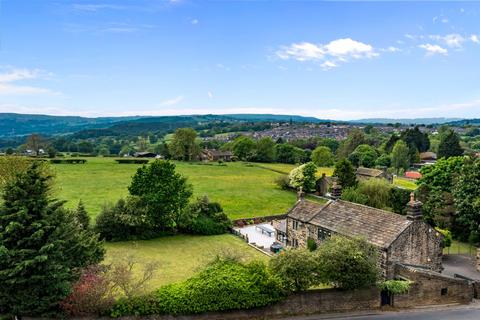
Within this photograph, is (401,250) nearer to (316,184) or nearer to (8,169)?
(8,169)

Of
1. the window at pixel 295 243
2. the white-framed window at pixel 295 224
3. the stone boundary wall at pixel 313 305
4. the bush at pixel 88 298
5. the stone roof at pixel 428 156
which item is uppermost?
the bush at pixel 88 298

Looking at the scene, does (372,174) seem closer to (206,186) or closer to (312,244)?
(206,186)

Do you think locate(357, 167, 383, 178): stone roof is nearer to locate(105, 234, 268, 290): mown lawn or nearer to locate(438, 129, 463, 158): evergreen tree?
locate(438, 129, 463, 158): evergreen tree

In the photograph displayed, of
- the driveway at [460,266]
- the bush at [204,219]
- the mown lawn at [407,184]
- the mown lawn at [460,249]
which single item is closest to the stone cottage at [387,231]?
the driveway at [460,266]

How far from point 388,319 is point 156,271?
57.3 ft

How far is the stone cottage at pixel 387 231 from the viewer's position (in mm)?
Result: 28656

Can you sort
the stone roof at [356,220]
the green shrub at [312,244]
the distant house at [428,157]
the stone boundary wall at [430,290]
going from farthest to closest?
the distant house at [428,157]
the green shrub at [312,244]
the stone roof at [356,220]
the stone boundary wall at [430,290]

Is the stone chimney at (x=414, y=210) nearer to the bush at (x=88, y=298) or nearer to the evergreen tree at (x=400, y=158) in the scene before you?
the bush at (x=88, y=298)

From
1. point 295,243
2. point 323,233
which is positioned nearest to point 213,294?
point 323,233

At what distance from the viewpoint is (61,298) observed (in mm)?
20359

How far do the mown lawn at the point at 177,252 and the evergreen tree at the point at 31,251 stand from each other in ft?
31.6

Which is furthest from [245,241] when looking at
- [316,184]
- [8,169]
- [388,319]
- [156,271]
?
[316,184]

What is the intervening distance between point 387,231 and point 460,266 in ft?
38.8

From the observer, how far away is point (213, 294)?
2258 cm
